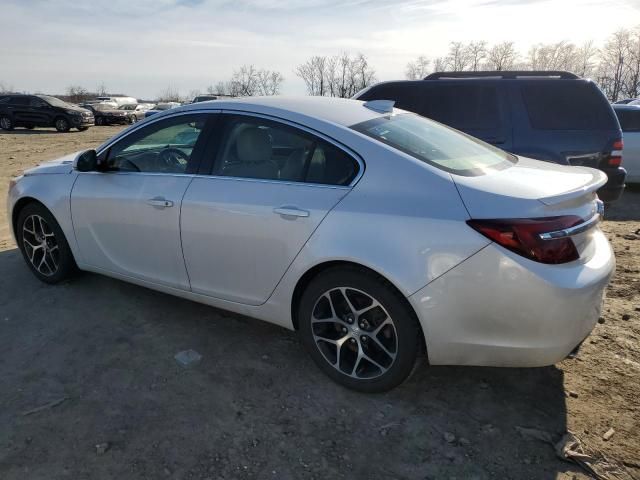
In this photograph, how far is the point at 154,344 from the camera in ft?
10.9

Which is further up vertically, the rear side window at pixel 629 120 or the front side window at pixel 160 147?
the front side window at pixel 160 147

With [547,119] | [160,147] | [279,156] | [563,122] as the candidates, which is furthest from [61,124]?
[279,156]

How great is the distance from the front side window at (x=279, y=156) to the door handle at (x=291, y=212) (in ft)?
0.62

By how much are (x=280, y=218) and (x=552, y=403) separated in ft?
5.89

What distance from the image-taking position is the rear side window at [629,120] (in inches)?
323

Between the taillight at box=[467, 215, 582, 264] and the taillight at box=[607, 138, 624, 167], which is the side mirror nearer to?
the taillight at box=[467, 215, 582, 264]

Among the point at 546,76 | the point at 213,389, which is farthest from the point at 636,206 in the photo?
the point at 213,389

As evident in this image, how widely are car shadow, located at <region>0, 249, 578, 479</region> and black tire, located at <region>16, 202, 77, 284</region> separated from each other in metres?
0.67

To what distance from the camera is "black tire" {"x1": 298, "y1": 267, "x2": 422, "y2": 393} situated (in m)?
2.52

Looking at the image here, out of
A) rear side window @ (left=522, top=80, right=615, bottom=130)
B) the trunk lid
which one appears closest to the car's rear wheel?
rear side window @ (left=522, top=80, right=615, bottom=130)

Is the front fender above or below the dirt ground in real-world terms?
above

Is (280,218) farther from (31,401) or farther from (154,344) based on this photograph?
(31,401)

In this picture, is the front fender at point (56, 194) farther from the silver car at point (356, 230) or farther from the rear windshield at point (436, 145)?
the rear windshield at point (436, 145)

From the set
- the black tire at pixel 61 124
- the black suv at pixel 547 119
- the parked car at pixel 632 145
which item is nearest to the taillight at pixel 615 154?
the black suv at pixel 547 119
